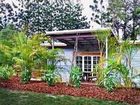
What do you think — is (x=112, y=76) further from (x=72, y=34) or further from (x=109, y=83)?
(x=72, y=34)

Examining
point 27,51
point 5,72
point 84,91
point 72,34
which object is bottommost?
point 84,91

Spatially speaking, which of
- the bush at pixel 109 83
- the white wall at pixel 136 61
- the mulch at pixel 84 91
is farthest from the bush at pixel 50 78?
the white wall at pixel 136 61

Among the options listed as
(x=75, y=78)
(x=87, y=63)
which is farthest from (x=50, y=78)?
(x=87, y=63)

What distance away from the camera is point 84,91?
13875 millimetres

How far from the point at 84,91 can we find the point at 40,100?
2533 millimetres

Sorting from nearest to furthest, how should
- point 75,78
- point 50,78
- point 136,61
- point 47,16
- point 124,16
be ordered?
1. point 75,78
2. point 50,78
3. point 136,61
4. point 124,16
5. point 47,16

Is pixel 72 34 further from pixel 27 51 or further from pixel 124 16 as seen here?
pixel 124 16

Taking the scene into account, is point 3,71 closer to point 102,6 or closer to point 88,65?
point 88,65

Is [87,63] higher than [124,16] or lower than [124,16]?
lower

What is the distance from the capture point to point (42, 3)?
45469 mm

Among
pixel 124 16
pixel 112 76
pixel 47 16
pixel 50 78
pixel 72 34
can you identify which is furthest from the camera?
pixel 47 16

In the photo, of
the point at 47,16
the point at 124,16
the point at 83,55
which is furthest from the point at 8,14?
the point at 83,55

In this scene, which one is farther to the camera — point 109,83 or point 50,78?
point 50,78

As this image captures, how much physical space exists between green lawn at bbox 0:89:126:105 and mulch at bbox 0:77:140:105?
655 millimetres
